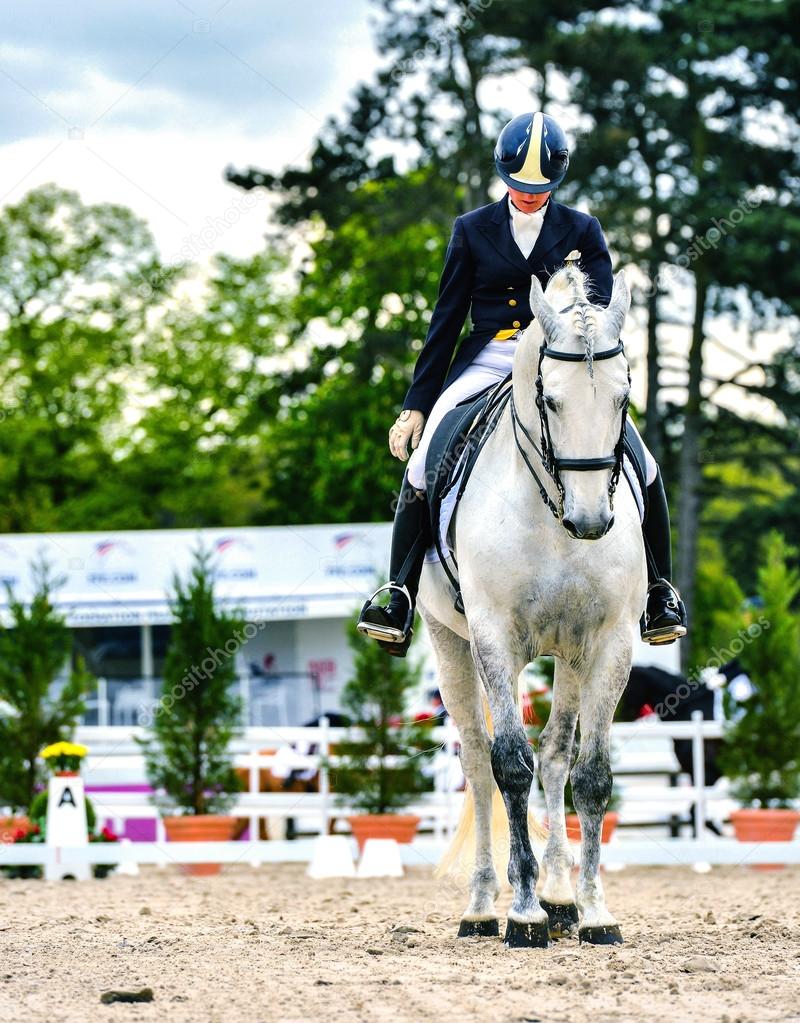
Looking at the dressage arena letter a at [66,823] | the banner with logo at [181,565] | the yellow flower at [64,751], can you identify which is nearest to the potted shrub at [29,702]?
the yellow flower at [64,751]

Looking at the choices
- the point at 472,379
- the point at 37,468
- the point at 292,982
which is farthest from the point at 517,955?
the point at 37,468

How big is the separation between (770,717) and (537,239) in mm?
8358

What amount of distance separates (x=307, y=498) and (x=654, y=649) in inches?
793

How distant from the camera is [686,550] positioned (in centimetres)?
2898

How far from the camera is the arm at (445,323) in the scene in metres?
6.95

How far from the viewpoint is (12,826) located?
13148 mm

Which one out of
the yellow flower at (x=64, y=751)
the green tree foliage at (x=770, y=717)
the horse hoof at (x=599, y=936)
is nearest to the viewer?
the horse hoof at (x=599, y=936)

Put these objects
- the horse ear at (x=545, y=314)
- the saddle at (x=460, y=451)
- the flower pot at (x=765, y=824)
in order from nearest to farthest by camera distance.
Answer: the horse ear at (x=545, y=314)
the saddle at (x=460, y=451)
the flower pot at (x=765, y=824)

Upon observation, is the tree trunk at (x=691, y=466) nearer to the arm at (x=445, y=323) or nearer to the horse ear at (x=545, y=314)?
the arm at (x=445, y=323)

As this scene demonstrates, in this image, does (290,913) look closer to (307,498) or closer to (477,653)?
(477,653)

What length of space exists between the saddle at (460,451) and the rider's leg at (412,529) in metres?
0.09

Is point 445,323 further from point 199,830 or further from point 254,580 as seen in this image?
point 254,580

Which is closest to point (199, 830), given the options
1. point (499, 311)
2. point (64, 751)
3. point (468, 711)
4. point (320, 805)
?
point (320, 805)

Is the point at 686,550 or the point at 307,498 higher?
the point at 307,498
